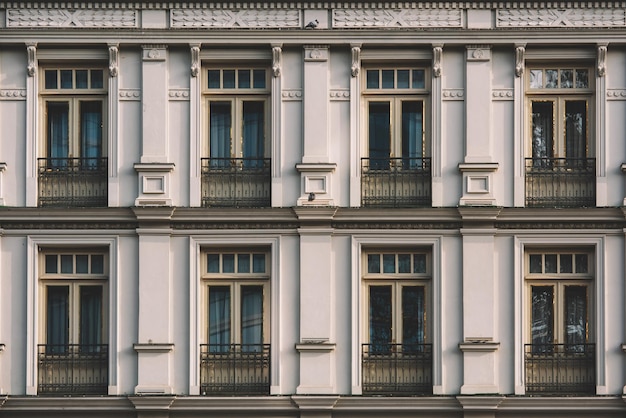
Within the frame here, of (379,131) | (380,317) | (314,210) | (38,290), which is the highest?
(379,131)

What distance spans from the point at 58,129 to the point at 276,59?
4624mm

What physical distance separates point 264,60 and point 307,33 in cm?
101

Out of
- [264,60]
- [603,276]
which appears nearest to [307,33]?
[264,60]

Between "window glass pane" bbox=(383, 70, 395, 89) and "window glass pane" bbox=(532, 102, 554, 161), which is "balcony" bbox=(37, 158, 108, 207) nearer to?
"window glass pane" bbox=(383, 70, 395, 89)

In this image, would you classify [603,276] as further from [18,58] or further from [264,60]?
[18,58]

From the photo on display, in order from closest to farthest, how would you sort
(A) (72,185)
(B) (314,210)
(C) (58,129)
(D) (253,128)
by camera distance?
1. (B) (314,210)
2. (A) (72,185)
3. (D) (253,128)
4. (C) (58,129)

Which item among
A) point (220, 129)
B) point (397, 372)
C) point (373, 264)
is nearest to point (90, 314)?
point (220, 129)

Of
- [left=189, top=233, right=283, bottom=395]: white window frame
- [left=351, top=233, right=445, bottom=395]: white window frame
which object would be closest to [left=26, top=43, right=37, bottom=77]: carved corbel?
[left=189, top=233, right=283, bottom=395]: white window frame

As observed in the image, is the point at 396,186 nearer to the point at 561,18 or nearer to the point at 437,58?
the point at 437,58

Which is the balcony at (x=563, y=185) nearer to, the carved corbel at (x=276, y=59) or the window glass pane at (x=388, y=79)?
the window glass pane at (x=388, y=79)

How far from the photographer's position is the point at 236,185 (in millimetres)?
29875

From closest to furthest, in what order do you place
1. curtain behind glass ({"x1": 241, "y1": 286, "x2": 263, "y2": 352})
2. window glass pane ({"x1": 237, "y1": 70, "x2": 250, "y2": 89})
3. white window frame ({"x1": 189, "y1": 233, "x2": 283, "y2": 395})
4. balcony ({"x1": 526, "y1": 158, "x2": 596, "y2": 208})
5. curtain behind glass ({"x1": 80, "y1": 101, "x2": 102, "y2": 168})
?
white window frame ({"x1": 189, "y1": 233, "x2": 283, "y2": 395}) < balcony ({"x1": 526, "y1": 158, "x2": 596, "y2": 208}) < curtain behind glass ({"x1": 241, "y1": 286, "x2": 263, "y2": 352}) < window glass pane ({"x1": 237, "y1": 70, "x2": 250, "y2": 89}) < curtain behind glass ({"x1": 80, "y1": 101, "x2": 102, "y2": 168})

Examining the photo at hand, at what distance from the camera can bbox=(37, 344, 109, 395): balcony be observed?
29.5m

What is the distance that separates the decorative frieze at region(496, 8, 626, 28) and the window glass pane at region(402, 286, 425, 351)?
18.0 feet
